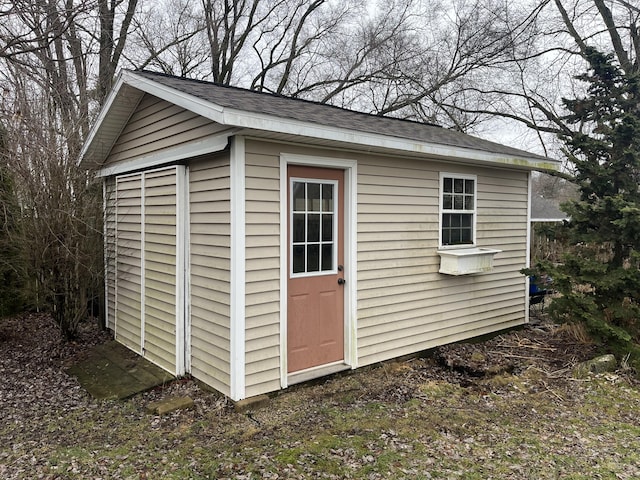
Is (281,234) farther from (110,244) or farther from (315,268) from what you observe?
(110,244)

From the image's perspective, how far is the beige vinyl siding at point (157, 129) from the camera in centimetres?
446

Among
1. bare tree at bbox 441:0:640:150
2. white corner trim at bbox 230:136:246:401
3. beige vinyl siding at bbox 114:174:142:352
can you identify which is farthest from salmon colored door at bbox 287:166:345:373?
bare tree at bbox 441:0:640:150

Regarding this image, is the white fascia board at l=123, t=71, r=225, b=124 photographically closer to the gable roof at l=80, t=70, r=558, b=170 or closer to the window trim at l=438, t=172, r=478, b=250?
the gable roof at l=80, t=70, r=558, b=170

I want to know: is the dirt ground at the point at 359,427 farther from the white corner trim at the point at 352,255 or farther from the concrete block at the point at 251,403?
the white corner trim at the point at 352,255

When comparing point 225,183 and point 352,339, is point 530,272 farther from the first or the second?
point 225,183

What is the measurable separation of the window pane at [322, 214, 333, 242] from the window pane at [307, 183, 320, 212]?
5.4 inches

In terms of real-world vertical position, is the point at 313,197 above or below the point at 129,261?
above

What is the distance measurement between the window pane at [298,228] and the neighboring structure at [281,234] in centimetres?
2

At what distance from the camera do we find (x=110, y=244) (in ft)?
20.5

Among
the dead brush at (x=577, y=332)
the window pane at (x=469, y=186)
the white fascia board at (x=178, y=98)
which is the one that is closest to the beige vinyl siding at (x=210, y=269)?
the white fascia board at (x=178, y=98)

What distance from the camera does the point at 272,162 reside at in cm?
419

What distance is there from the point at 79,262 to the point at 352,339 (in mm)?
3603

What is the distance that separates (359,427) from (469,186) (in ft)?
12.1

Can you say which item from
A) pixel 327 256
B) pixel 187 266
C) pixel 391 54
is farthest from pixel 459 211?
pixel 391 54
